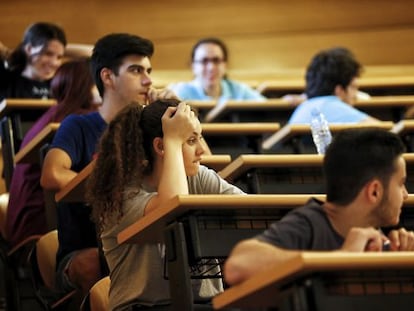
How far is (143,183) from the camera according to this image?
287 cm

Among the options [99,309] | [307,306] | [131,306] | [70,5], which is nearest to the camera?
[307,306]

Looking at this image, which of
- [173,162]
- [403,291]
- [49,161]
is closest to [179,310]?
[173,162]

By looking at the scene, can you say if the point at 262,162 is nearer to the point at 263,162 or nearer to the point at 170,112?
the point at 263,162

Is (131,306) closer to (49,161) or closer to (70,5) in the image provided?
(49,161)

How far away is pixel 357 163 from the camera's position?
2209 millimetres

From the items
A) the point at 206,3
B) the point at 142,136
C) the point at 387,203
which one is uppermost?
the point at 206,3

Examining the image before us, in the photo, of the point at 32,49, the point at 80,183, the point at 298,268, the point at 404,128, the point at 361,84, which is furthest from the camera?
the point at 361,84

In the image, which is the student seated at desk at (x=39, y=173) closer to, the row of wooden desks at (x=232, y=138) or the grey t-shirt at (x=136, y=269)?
the row of wooden desks at (x=232, y=138)

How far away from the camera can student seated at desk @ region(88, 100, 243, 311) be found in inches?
107

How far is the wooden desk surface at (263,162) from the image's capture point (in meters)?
3.22

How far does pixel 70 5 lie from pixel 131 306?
14.1ft

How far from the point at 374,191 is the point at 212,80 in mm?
3752

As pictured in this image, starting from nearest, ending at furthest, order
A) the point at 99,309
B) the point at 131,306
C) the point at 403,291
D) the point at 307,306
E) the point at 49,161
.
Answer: the point at 307,306, the point at 403,291, the point at 131,306, the point at 99,309, the point at 49,161

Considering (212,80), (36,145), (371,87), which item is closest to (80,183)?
(36,145)
